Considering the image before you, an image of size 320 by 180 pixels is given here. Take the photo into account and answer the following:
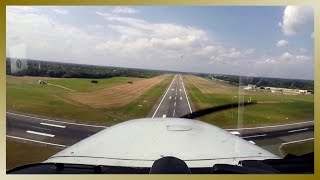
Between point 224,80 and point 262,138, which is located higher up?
point 224,80

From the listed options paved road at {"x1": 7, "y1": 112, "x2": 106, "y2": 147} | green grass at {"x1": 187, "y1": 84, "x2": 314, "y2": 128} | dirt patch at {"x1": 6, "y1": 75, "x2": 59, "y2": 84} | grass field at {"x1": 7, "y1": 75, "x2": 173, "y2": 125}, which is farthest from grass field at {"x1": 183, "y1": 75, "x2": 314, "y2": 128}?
dirt patch at {"x1": 6, "y1": 75, "x2": 59, "y2": 84}

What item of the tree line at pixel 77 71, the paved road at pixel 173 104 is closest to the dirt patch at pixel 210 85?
the paved road at pixel 173 104

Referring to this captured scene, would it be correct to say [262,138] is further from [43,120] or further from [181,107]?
[43,120]

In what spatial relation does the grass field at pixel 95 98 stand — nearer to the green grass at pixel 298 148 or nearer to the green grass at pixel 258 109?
the green grass at pixel 258 109

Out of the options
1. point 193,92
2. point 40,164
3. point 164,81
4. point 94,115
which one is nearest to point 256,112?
point 193,92

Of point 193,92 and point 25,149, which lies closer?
point 25,149

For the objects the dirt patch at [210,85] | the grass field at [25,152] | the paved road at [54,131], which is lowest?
the grass field at [25,152]

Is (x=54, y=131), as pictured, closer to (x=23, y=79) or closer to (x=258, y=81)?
(x=23, y=79)
